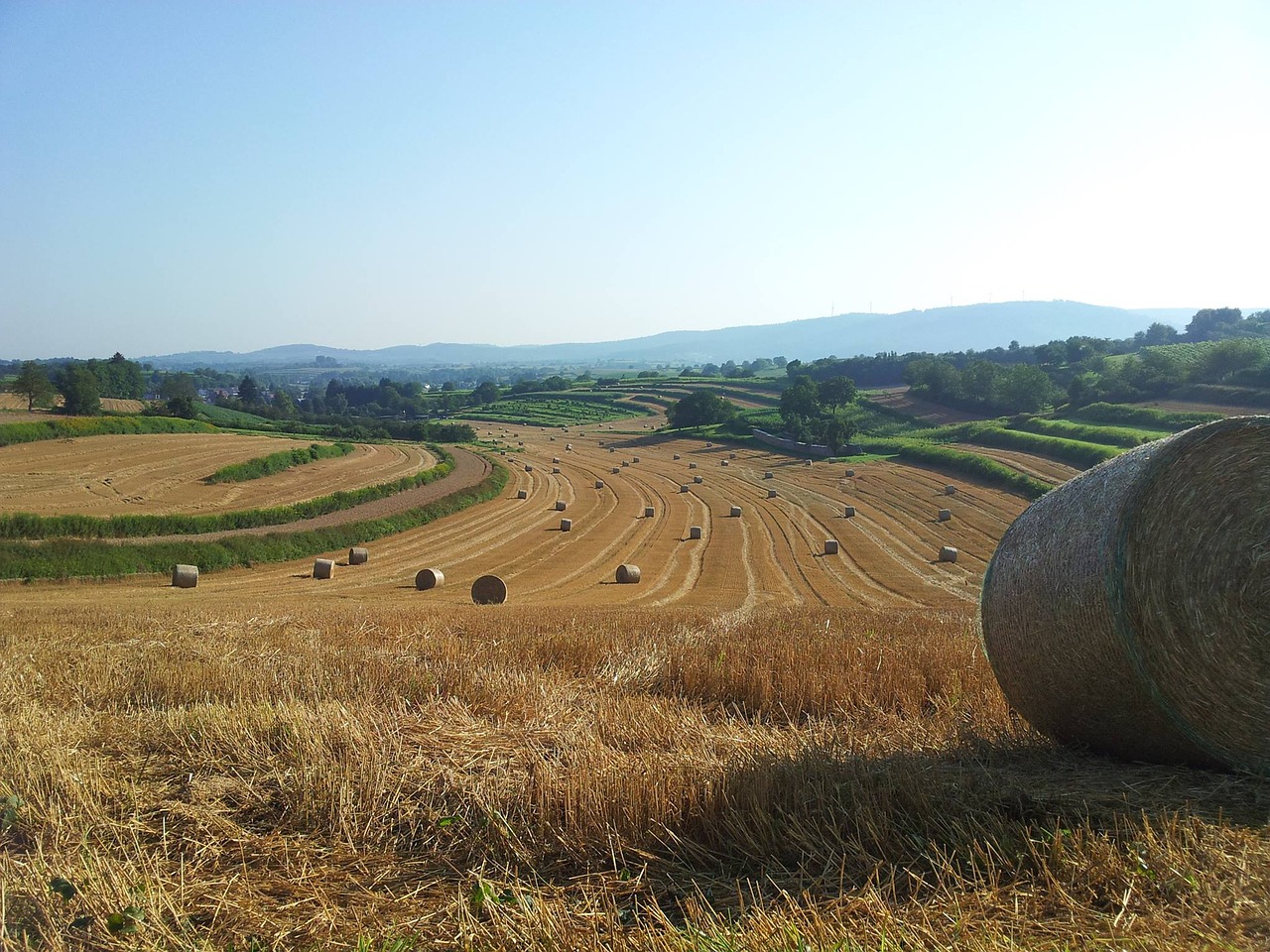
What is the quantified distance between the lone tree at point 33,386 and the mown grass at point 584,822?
76.7 metres

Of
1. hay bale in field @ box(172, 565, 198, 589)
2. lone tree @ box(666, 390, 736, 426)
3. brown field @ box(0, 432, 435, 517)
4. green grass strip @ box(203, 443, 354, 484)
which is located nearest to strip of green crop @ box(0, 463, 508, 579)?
hay bale in field @ box(172, 565, 198, 589)

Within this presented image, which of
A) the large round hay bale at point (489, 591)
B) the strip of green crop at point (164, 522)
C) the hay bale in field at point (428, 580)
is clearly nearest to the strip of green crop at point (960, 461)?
the large round hay bale at point (489, 591)

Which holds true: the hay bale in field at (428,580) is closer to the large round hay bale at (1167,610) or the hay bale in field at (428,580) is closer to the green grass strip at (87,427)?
the large round hay bale at (1167,610)

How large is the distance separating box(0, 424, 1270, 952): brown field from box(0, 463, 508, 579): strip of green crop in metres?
24.4

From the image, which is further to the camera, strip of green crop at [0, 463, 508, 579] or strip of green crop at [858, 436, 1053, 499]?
strip of green crop at [858, 436, 1053, 499]

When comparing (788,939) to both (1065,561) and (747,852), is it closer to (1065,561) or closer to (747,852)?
(747,852)

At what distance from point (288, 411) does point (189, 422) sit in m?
54.8

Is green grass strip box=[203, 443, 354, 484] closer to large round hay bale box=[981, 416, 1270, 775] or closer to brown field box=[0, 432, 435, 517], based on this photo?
brown field box=[0, 432, 435, 517]

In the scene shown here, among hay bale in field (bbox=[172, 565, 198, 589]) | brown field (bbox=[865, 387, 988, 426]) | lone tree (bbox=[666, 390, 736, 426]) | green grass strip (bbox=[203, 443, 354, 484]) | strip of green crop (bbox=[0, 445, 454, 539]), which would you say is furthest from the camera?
lone tree (bbox=[666, 390, 736, 426])

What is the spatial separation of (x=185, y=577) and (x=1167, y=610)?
102ft

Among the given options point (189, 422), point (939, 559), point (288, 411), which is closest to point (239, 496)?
point (189, 422)

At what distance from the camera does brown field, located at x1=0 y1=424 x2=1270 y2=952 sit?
3695 millimetres

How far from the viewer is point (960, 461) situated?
61750 millimetres

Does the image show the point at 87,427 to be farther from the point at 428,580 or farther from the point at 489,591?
the point at 489,591
